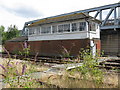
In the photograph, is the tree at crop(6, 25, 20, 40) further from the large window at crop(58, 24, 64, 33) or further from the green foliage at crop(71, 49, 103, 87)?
the green foliage at crop(71, 49, 103, 87)

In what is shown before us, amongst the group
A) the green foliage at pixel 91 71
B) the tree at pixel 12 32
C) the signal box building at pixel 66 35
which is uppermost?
the tree at pixel 12 32

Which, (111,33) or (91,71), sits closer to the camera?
(91,71)

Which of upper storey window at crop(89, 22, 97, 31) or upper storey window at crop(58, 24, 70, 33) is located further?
upper storey window at crop(58, 24, 70, 33)

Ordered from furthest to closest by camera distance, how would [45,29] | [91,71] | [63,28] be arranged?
[45,29] < [63,28] < [91,71]

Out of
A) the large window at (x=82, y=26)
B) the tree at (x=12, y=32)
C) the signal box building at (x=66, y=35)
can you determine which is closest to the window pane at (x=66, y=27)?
the signal box building at (x=66, y=35)

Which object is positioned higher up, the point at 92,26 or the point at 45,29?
the point at 45,29

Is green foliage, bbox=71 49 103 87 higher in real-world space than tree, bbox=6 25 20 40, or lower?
lower

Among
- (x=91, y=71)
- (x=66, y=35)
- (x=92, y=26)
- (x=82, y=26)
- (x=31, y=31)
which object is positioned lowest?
(x=91, y=71)

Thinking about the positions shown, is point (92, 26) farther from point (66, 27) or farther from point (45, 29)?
point (45, 29)

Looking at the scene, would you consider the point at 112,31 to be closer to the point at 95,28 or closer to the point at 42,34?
the point at 95,28

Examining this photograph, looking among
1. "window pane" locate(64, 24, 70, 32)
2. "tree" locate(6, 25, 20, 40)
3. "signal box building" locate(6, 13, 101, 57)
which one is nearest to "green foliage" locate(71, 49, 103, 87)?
"signal box building" locate(6, 13, 101, 57)

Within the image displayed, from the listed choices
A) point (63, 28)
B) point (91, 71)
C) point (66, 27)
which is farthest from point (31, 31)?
point (91, 71)

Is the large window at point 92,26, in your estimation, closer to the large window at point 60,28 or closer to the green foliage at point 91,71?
the large window at point 60,28

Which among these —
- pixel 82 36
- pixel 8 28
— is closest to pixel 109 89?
pixel 82 36
